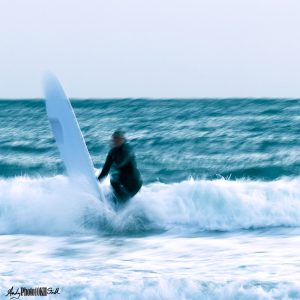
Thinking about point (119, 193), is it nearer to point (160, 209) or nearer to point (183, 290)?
point (160, 209)

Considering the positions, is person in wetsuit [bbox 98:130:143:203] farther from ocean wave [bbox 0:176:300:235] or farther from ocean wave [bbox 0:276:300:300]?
ocean wave [bbox 0:276:300:300]

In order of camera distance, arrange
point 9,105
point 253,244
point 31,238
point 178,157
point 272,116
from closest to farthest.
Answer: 1. point 253,244
2. point 31,238
3. point 178,157
4. point 272,116
5. point 9,105

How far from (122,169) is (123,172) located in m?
0.04

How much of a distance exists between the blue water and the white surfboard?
22 centimetres

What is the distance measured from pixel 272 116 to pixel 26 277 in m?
13.8

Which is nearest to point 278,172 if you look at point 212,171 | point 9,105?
point 212,171

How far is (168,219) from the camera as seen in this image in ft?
31.1

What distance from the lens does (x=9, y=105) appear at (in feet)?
75.1

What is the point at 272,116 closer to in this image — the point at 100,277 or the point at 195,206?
the point at 195,206

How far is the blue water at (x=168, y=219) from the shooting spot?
20.2 ft
